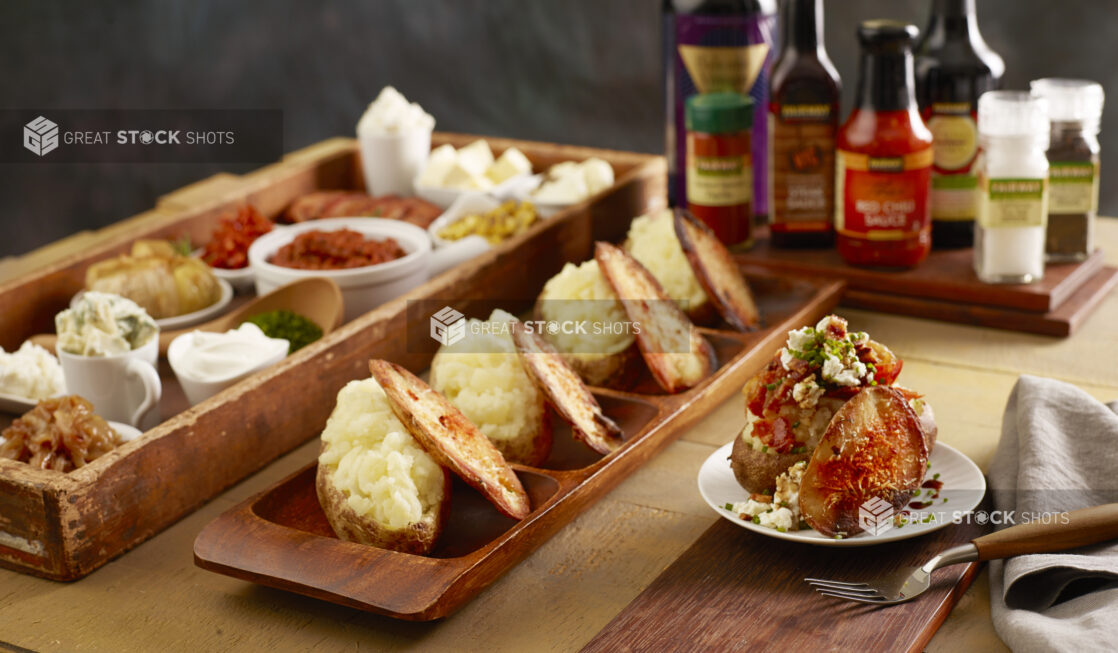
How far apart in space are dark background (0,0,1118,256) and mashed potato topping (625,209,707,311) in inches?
95.9

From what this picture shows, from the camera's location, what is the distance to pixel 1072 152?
2.18m

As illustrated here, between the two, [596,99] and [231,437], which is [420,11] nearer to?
[596,99]

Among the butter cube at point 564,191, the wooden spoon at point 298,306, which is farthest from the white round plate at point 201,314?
the butter cube at point 564,191

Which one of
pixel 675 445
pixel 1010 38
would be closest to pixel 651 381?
pixel 675 445

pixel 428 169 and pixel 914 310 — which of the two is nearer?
pixel 914 310

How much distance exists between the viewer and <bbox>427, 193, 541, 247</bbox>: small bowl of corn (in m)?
2.50

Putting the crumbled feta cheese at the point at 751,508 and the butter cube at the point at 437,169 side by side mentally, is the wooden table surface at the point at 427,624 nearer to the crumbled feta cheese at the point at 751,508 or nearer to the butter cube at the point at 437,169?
the crumbled feta cheese at the point at 751,508

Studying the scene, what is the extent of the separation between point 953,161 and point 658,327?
2.75ft

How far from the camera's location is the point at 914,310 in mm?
2312

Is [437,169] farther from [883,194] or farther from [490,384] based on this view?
[490,384]

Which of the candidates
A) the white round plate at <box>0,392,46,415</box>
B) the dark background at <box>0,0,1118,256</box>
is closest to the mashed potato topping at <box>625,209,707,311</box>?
the white round plate at <box>0,392,46,415</box>

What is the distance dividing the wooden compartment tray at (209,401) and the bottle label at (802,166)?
0.38 metres

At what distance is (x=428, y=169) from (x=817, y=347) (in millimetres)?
1534

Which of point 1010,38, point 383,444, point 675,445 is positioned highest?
point 1010,38
